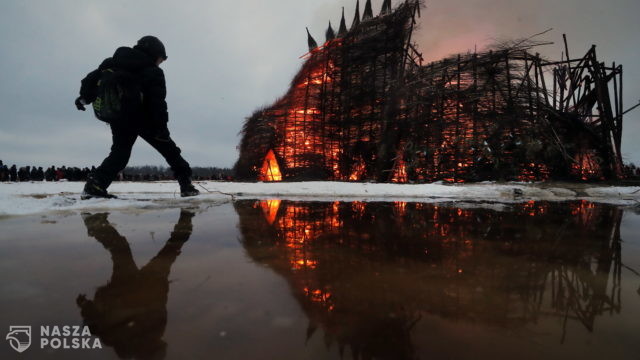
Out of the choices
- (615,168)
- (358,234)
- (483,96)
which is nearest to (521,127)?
(483,96)

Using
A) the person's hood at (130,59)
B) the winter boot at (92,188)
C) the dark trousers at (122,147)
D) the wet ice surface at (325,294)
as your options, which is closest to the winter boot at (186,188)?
the dark trousers at (122,147)

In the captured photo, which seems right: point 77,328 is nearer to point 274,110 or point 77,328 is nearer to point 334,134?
point 334,134

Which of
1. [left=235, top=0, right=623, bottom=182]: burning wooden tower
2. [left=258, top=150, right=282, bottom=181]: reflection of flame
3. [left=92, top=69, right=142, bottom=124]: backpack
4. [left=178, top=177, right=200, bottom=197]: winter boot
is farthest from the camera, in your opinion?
[left=258, top=150, right=282, bottom=181]: reflection of flame

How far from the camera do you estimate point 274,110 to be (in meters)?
14.1

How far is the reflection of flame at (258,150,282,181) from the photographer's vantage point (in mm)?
15079

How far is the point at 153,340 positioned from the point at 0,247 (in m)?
1.50

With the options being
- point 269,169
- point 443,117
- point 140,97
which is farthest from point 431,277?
point 269,169

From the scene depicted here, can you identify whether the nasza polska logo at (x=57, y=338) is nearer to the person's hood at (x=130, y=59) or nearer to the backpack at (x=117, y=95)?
the backpack at (x=117, y=95)

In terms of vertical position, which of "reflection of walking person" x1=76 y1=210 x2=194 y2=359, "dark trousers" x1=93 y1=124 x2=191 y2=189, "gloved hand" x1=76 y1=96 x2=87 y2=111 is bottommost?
"reflection of walking person" x1=76 y1=210 x2=194 y2=359

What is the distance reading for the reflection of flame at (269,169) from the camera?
1508 centimetres

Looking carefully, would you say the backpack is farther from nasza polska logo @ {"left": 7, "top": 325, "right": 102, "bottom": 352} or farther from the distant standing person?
nasza polska logo @ {"left": 7, "top": 325, "right": 102, "bottom": 352}

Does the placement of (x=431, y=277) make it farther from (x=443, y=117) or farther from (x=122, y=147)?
(x=443, y=117)

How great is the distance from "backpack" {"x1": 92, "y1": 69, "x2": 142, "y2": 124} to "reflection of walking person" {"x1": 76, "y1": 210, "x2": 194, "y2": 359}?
2715 mm

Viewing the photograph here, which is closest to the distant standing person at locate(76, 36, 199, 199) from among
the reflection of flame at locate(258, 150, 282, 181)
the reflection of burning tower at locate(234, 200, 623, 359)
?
the reflection of burning tower at locate(234, 200, 623, 359)
